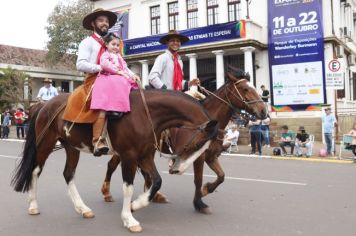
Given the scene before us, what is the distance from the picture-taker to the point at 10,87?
1478 inches

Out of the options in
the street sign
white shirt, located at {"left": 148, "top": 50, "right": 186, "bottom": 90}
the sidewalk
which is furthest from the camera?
the street sign

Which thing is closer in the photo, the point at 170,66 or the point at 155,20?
the point at 170,66

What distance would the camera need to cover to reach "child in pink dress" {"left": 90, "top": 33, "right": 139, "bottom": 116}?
4969 millimetres

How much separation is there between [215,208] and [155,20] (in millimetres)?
22973

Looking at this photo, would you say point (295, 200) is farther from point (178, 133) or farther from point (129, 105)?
point (129, 105)

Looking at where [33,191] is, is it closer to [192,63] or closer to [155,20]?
[192,63]

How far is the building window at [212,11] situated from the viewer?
984 inches

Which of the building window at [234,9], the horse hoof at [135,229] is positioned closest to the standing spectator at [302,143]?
the horse hoof at [135,229]

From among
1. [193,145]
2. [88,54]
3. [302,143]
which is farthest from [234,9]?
[193,145]

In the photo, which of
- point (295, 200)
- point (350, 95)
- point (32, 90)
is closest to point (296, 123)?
point (350, 95)

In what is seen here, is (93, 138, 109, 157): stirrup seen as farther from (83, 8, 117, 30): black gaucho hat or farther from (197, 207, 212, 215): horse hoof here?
(83, 8, 117, 30): black gaucho hat

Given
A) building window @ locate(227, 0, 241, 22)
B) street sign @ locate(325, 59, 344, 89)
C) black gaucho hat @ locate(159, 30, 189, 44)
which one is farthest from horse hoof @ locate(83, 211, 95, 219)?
building window @ locate(227, 0, 241, 22)

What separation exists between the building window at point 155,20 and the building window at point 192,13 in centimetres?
237

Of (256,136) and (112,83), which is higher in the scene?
(112,83)
